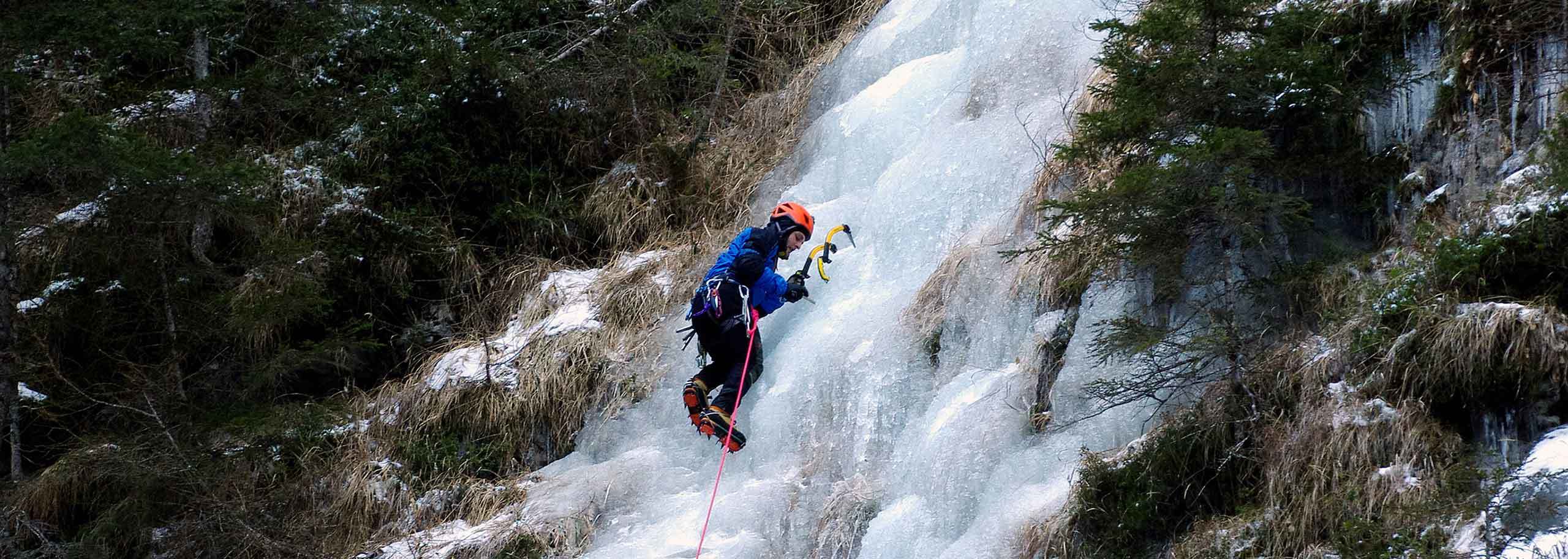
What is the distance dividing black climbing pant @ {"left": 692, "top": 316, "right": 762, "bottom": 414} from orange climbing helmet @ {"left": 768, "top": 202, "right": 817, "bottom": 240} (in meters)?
0.67

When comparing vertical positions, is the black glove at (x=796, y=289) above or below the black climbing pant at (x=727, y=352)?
above

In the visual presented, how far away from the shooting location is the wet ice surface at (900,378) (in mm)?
6516

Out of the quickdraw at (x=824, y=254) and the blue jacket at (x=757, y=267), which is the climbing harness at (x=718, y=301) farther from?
the quickdraw at (x=824, y=254)

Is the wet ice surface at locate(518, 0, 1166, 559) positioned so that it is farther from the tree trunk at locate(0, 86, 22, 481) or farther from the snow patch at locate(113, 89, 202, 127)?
the snow patch at locate(113, 89, 202, 127)

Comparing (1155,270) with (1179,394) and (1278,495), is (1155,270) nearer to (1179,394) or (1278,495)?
(1179,394)

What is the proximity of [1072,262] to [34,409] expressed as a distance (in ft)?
23.5

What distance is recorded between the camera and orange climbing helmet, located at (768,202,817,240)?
819cm

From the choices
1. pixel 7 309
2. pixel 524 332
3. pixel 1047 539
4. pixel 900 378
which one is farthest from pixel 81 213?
pixel 1047 539

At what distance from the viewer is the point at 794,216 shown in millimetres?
8195

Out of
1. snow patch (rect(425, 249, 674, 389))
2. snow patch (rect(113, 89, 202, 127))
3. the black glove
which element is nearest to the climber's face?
the black glove

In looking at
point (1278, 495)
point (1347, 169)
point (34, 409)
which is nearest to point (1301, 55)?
point (1347, 169)

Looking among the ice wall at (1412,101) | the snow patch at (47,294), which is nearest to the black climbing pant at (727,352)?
the ice wall at (1412,101)

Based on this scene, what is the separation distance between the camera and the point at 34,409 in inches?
381

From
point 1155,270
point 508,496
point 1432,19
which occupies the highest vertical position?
point 1432,19
